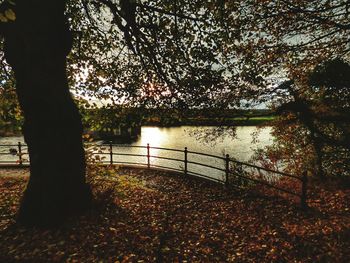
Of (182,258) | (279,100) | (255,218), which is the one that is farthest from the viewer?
(279,100)

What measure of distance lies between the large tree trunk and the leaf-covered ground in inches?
22.1

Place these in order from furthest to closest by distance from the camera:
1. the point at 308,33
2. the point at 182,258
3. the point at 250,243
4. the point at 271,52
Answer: the point at 271,52 → the point at 308,33 → the point at 250,243 → the point at 182,258

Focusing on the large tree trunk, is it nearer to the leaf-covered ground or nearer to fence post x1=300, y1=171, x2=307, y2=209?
the leaf-covered ground

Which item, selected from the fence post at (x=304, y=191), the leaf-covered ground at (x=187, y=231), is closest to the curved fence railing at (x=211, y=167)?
the fence post at (x=304, y=191)

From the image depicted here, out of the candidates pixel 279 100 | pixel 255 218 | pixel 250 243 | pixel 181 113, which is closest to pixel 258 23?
pixel 181 113

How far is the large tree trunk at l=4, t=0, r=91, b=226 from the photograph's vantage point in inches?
213

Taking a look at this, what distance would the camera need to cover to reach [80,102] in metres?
8.98

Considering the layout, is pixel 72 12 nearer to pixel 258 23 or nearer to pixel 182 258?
pixel 258 23

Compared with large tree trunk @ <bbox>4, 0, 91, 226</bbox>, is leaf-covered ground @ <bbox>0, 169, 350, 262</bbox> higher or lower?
lower

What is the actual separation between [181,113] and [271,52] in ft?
12.1

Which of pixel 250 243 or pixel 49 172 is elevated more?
pixel 49 172

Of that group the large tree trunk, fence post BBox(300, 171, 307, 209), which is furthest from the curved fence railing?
Result: the large tree trunk

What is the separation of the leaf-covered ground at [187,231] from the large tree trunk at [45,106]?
1.84 ft

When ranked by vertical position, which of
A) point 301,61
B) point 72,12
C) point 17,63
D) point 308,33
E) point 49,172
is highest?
point 72,12
